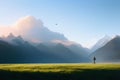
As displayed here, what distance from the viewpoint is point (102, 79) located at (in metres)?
55.7

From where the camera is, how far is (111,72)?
60.3 m

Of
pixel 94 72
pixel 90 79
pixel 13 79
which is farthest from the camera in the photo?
pixel 94 72

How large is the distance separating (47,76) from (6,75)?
23.1ft

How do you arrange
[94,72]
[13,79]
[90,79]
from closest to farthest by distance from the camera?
[13,79]
[90,79]
[94,72]

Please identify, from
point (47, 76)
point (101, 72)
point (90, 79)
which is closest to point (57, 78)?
point (47, 76)

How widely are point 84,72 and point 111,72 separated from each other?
5.91 metres

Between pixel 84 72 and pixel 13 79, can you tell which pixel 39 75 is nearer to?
pixel 13 79

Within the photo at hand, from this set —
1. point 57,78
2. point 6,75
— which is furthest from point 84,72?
point 6,75

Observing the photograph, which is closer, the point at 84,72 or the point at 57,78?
the point at 57,78

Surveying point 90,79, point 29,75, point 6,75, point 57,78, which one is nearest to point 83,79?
point 90,79

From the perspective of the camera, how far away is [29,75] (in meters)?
53.6

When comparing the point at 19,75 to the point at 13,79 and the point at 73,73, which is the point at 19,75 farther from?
the point at 73,73

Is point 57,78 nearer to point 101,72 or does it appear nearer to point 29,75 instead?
point 29,75

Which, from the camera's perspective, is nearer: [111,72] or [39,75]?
[39,75]
